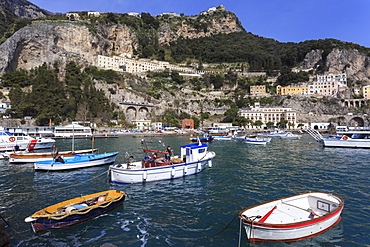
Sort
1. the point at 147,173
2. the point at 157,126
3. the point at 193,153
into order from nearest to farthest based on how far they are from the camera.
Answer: the point at 147,173, the point at 193,153, the point at 157,126

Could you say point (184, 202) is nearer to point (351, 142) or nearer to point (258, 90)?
point (351, 142)

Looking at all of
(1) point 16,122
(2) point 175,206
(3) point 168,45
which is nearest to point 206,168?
(2) point 175,206

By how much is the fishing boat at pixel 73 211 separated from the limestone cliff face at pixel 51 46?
104 metres

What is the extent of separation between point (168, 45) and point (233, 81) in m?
70.5

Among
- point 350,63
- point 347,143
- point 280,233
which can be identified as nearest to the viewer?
point 280,233

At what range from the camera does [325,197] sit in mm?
10039

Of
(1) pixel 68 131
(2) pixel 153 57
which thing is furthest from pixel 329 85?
(1) pixel 68 131

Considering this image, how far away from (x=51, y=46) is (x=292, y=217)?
116m

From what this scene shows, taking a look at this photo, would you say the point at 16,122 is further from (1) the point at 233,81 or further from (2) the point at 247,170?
(1) the point at 233,81

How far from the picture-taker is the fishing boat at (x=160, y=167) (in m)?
15.9

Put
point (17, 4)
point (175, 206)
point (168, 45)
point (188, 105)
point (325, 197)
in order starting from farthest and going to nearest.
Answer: point (17, 4) < point (168, 45) < point (188, 105) < point (175, 206) < point (325, 197)

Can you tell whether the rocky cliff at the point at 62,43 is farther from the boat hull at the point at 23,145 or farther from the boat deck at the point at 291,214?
the boat deck at the point at 291,214

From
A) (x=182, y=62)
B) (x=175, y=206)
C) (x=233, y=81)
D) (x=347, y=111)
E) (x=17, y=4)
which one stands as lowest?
(x=175, y=206)

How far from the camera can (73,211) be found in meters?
9.29
